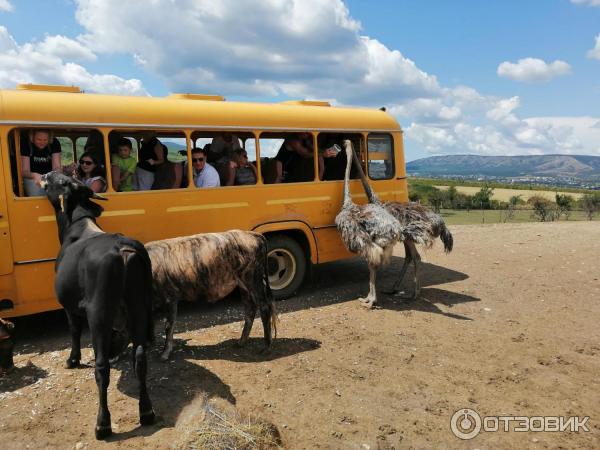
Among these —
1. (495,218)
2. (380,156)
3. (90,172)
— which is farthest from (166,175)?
(495,218)

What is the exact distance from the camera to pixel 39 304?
17.2 feet

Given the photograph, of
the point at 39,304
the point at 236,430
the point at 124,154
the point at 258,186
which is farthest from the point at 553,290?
the point at 39,304

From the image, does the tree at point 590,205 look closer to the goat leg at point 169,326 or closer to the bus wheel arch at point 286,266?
the bus wheel arch at point 286,266

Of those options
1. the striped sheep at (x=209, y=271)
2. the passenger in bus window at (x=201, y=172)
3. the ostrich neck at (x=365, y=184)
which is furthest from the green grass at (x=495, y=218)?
the striped sheep at (x=209, y=271)

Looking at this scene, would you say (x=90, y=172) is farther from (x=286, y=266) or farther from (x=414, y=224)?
(x=414, y=224)

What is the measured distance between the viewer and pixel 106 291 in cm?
354

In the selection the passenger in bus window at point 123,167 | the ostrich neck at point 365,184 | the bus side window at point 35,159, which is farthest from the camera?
the ostrich neck at point 365,184

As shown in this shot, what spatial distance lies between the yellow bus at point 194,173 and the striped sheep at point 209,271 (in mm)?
1154

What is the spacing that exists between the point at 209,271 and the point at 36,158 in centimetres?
256

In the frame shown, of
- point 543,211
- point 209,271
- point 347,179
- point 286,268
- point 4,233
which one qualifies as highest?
point 347,179

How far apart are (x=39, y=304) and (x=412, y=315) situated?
16.1 feet

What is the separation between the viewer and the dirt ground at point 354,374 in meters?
3.68

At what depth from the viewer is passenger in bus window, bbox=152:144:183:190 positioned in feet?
20.2

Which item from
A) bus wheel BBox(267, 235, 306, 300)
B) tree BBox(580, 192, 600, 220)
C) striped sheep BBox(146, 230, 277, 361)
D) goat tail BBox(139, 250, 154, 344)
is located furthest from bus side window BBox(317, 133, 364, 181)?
tree BBox(580, 192, 600, 220)
